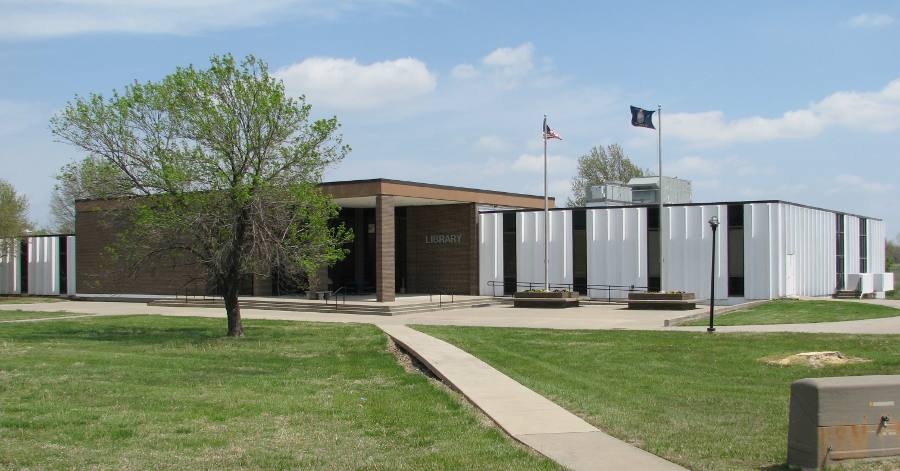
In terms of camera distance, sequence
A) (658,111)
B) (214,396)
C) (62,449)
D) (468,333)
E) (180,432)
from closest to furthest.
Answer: (62,449)
(180,432)
(214,396)
(468,333)
(658,111)

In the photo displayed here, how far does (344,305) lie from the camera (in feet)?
122

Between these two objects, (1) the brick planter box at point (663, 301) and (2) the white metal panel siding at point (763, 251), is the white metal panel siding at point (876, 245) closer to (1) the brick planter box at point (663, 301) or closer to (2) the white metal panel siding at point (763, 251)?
(2) the white metal panel siding at point (763, 251)

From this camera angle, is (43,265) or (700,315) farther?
(43,265)

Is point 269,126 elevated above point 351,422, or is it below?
above

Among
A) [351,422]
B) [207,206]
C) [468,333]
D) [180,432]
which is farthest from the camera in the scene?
[468,333]

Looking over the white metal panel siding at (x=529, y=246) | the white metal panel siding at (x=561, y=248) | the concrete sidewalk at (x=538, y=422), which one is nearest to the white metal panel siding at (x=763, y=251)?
the white metal panel siding at (x=561, y=248)

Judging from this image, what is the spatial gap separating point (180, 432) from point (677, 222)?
102 feet

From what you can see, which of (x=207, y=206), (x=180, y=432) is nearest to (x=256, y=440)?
(x=180, y=432)

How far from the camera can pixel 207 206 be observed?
21312 mm

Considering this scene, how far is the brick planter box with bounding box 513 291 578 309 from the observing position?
120ft

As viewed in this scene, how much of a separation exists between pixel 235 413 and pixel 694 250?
97.6 feet

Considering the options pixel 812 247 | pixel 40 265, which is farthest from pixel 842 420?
pixel 40 265

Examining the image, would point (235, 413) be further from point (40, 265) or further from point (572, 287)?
point (40, 265)

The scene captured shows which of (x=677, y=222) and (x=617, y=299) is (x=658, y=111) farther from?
(x=617, y=299)
